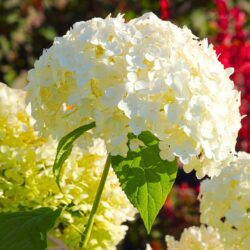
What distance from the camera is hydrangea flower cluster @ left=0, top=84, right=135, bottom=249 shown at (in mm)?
1656

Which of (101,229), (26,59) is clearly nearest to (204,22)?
(26,59)

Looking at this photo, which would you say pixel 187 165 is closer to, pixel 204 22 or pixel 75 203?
pixel 75 203

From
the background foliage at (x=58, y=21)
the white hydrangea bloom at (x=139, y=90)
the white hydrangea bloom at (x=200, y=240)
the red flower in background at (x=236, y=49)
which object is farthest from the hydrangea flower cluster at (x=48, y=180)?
the background foliage at (x=58, y=21)

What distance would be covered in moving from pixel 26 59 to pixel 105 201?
2395 millimetres

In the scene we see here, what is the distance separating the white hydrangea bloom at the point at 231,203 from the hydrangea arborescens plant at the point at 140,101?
0.18 m

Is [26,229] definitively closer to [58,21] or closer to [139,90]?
[139,90]

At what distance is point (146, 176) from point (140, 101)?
140mm

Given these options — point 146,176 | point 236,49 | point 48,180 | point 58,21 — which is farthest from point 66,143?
point 58,21

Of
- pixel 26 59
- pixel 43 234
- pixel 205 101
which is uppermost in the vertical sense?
Answer: pixel 26 59

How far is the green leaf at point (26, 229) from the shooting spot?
1432 mm

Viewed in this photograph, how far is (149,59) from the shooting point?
4.39 ft

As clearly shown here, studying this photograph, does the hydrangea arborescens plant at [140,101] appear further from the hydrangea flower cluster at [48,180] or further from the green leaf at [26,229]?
the hydrangea flower cluster at [48,180]

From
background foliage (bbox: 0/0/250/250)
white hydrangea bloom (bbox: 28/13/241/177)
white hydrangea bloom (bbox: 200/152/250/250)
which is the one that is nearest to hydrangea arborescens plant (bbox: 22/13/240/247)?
white hydrangea bloom (bbox: 28/13/241/177)

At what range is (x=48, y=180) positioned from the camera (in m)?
1.67
